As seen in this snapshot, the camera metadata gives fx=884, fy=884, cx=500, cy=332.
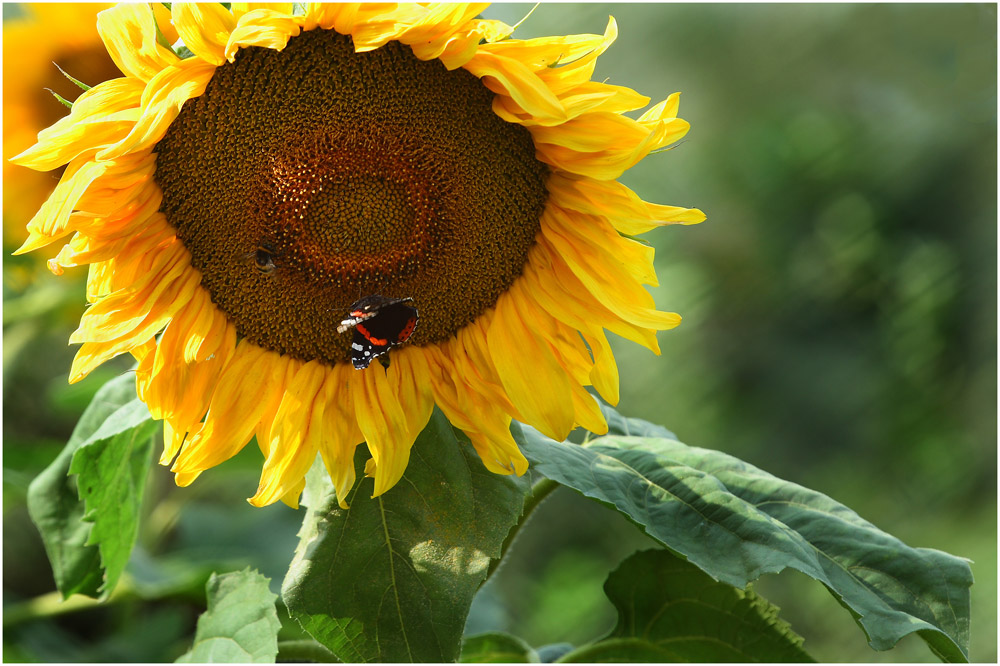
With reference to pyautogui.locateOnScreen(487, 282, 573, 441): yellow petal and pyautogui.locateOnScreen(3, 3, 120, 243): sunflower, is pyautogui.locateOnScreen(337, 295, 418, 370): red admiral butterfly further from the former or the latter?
pyautogui.locateOnScreen(3, 3, 120, 243): sunflower

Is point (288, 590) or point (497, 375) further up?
point (497, 375)

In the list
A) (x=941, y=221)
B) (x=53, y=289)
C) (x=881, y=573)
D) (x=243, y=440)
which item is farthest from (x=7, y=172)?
(x=941, y=221)

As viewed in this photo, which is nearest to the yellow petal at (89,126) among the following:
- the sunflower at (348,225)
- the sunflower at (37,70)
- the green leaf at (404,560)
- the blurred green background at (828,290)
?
the sunflower at (348,225)

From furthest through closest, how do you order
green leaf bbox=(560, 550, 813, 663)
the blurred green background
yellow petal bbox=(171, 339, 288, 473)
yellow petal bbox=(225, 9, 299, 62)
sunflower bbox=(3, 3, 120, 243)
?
the blurred green background → sunflower bbox=(3, 3, 120, 243) → green leaf bbox=(560, 550, 813, 663) → yellow petal bbox=(171, 339, 288, 473) → yellow petal bbox=(225, 9, 299, 62)

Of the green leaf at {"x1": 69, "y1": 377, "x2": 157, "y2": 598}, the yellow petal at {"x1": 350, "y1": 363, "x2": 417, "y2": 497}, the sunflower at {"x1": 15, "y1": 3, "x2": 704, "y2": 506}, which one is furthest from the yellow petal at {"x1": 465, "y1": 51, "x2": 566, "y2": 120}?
the green leaf at {"x1": 69, "y1": 377, "x2": 157, "y2": 598}

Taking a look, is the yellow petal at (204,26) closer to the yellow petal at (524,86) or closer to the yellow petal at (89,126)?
the yellow petal at (89,126)

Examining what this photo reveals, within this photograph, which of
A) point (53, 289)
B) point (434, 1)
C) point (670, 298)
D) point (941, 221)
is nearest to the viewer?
point (434, 1)

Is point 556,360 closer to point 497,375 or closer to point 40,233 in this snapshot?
point 497,375
